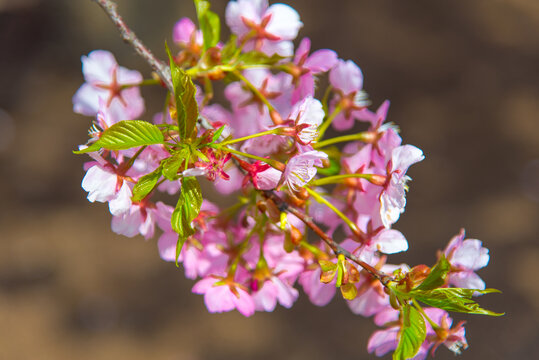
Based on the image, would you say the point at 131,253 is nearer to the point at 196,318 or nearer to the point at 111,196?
the point at 196,318

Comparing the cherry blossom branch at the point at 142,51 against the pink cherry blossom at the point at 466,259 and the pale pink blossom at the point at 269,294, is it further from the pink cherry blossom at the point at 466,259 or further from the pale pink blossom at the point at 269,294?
the pink cherry blossom at the point at 466,259

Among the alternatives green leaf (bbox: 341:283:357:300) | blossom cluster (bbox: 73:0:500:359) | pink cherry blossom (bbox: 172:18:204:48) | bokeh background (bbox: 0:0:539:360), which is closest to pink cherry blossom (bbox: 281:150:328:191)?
blossom cluster (bbox: 73:0:500:359)

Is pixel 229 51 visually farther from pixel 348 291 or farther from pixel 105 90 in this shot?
pixel 348 291

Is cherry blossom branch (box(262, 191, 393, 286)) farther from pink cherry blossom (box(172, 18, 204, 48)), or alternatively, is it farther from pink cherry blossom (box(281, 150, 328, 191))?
pink cherry blossom (box(172, 18, 204, 48))

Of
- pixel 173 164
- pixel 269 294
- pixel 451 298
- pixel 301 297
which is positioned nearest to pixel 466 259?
pixel 451 298

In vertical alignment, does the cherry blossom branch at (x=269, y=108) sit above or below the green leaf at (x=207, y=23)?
below

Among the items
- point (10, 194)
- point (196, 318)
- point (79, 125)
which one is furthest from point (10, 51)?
point (196, 318)

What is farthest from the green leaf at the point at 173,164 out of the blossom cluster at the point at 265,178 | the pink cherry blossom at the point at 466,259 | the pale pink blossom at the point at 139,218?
the pink cherry blossom at the point at 466,259

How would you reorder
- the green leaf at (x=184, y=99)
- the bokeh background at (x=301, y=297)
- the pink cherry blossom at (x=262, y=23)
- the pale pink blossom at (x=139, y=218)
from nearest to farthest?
the green leaf at (x=184, y=99) → the pale pink blossom at (x=139, y=218) → the pink cherry blossom at (x=262, y=23) → the bokeh background at (x=301, y=297)
